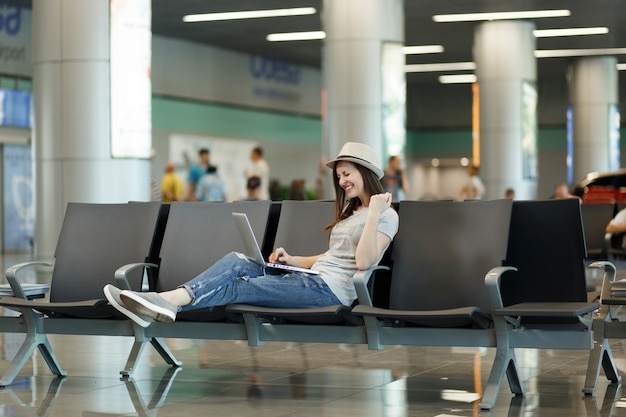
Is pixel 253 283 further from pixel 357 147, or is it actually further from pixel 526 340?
pixel 526 340

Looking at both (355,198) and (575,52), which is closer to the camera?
(355,198)

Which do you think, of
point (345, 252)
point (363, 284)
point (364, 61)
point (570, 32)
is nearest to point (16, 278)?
point (345, 252)

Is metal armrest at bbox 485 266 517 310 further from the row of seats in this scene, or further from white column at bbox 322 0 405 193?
white column at bbox 322 0 405 193

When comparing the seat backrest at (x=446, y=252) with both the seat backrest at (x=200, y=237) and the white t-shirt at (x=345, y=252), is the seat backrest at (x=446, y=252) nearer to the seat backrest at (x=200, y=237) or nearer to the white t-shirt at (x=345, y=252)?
the white t-shirt at (x=345, y=252)

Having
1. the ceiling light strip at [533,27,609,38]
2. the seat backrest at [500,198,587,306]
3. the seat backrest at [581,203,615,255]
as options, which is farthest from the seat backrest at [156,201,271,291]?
the ceiling light strip at [533,27,609,38]

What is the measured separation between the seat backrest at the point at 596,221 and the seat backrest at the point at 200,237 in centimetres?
605

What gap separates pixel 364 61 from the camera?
16875mm

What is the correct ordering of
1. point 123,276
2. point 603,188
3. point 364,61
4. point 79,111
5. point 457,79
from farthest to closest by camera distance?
point 457,79
point 603,188
point 364,61
point 79,111
point 123,276

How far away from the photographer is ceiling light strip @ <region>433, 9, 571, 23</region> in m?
23.0

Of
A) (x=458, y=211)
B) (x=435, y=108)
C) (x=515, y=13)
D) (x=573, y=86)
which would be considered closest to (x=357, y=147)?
(x=458, y=211)

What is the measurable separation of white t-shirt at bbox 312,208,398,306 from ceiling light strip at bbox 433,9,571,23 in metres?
17.9

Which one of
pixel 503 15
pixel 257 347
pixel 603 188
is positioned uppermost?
pixel 503 15

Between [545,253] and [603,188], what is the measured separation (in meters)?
15.5

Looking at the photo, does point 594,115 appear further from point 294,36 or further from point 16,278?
point 16,278
